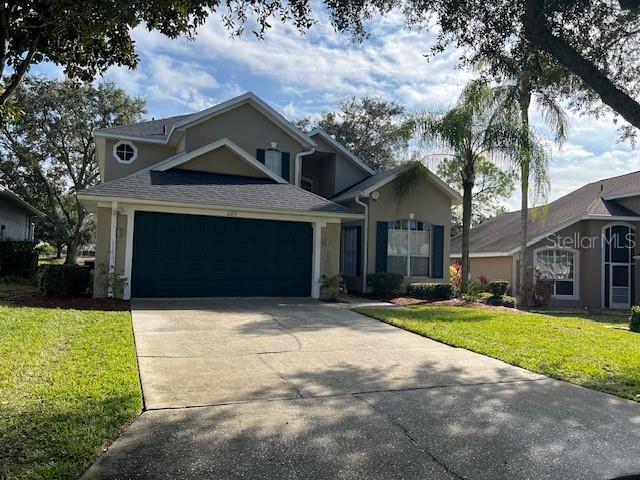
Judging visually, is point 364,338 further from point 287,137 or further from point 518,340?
point 287,137

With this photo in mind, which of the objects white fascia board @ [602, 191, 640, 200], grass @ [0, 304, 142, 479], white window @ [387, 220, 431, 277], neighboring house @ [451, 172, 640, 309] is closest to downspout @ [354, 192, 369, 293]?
white window @ [387, 220, 431, 277]

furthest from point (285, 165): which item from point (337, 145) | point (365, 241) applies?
point (365, 241)

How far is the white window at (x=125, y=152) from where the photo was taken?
17.5m

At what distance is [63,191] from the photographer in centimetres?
3612

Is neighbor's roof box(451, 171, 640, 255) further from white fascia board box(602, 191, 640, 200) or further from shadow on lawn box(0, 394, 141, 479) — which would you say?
shadow on lawn box(0, 394, 141, 479)

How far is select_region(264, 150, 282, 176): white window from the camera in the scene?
1836 cm

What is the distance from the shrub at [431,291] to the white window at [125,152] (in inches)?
431

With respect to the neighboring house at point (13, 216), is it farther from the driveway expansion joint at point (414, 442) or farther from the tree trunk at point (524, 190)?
the driveway expansion joint at point (414, 442)

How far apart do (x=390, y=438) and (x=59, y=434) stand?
9.05 feet

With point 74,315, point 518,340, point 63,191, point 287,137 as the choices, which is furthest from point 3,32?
point 63,191

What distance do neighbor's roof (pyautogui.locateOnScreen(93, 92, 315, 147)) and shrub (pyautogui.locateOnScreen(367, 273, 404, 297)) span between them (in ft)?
18.5

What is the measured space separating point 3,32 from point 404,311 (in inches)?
400

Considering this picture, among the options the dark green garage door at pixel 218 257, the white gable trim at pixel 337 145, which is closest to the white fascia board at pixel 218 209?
the dark green garage door at pixel 218 257

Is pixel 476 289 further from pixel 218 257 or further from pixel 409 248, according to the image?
pixel 218 257
